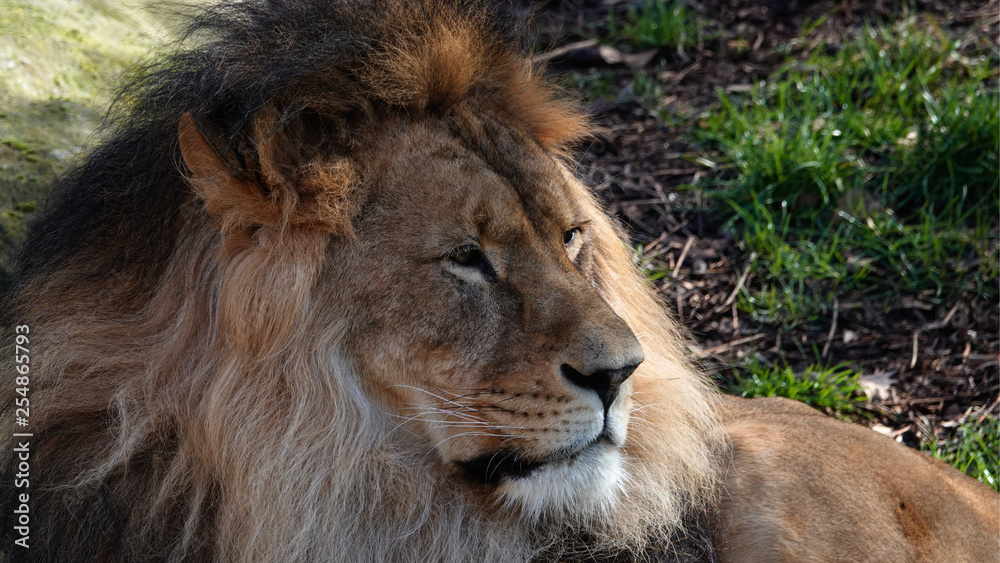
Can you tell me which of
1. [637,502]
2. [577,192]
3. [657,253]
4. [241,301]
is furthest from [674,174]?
[241,301]

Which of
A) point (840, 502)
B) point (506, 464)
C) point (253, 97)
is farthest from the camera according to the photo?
point (840, 502)

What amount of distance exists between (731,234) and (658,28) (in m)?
1.80

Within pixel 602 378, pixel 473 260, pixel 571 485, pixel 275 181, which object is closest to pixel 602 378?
pixel 602 378

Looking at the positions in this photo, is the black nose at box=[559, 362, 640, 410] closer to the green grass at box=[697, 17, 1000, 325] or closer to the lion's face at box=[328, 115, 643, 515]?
the lion's face at box=[328, 115, 643, 515]

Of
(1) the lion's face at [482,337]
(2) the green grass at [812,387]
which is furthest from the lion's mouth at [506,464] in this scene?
(2) the green grass at [812,387]

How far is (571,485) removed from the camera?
2068mm

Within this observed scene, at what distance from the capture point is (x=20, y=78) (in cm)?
374

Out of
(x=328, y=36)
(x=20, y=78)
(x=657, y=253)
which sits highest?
(x=328, y=36)

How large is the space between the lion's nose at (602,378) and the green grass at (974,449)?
205 centimetres

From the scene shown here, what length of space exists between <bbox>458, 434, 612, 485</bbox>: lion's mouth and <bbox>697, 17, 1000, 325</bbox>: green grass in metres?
2.31

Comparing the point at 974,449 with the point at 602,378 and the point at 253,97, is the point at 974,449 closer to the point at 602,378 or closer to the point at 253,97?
the point at 602,378

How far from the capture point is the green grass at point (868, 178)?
4.15m

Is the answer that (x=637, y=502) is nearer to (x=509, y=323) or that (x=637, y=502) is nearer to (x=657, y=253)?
(x=509, y=323)

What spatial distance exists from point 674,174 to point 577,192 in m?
2.37
